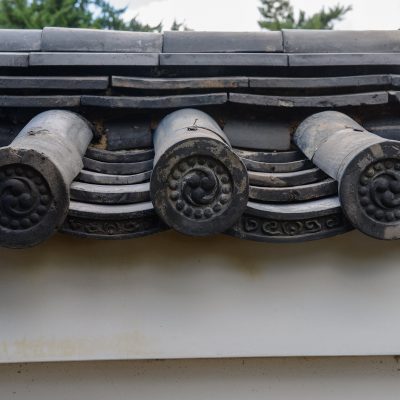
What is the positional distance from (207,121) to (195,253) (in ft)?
1.39

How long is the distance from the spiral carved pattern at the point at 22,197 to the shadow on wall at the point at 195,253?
1.04ft

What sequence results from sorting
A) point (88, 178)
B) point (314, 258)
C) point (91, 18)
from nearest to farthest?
point (88, 178) < point (314, 258) < point (91, 18)

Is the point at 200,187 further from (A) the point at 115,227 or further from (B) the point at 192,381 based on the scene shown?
(B) the point at 192,381

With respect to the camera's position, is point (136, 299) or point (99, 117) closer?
point (136, 299)

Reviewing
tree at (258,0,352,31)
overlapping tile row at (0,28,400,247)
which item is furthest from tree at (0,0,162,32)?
overlapping tile row at (0,28,400,247)

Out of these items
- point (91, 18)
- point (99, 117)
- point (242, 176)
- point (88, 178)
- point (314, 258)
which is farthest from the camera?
point (91, 18)

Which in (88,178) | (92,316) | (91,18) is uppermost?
(91,18)

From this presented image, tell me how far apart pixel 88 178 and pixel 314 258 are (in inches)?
30.5

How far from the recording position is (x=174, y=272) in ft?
6.09

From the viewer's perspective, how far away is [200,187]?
1524 millimetres

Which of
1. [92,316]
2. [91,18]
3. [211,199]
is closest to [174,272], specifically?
[92,316]

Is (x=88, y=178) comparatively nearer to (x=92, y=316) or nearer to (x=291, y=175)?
(x=92, y=316)

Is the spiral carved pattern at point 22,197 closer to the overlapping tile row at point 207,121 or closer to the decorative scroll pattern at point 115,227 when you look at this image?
the overlapping tile row at point 207,121

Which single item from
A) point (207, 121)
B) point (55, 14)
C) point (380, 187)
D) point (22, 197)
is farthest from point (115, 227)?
point (55, 14)
